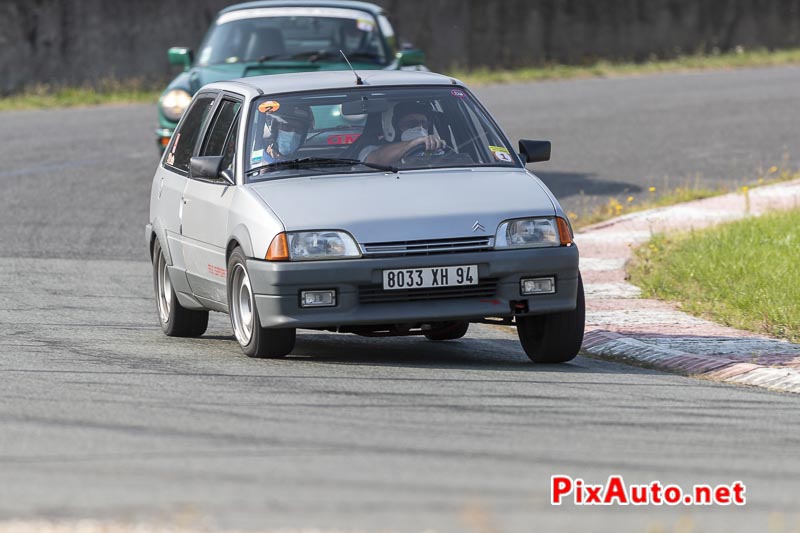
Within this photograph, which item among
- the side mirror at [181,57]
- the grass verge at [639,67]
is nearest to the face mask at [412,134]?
the side mirror at [181,57]

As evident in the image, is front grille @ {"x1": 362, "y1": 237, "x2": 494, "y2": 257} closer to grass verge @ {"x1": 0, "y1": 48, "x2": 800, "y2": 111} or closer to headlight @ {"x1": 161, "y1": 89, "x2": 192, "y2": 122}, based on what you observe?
headlight @ {"x1": 161, "y1": 89, "x2": 192, "y2": 122}

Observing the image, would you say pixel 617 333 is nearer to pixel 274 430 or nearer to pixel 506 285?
pixel 506 285

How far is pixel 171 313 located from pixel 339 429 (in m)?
3.79

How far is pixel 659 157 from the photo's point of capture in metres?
20.4

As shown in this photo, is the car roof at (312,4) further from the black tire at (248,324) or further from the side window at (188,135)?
the black tire at (248,324)

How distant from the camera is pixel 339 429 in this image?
676 centimetres

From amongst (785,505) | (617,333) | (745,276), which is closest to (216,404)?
(785,505)

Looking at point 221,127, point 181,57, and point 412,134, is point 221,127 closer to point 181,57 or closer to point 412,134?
point 412,134

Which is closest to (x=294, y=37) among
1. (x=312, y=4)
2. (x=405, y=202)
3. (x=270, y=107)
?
(x=312, y=4)

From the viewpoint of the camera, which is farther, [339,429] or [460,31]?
[460,31]

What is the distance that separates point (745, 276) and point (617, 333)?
1.98 m

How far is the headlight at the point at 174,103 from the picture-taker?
1586cm

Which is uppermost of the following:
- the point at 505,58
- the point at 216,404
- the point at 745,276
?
the point at 216,404

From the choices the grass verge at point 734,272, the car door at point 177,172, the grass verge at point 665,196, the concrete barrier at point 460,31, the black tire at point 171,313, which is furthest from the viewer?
the concrete barrier at point 460,31
